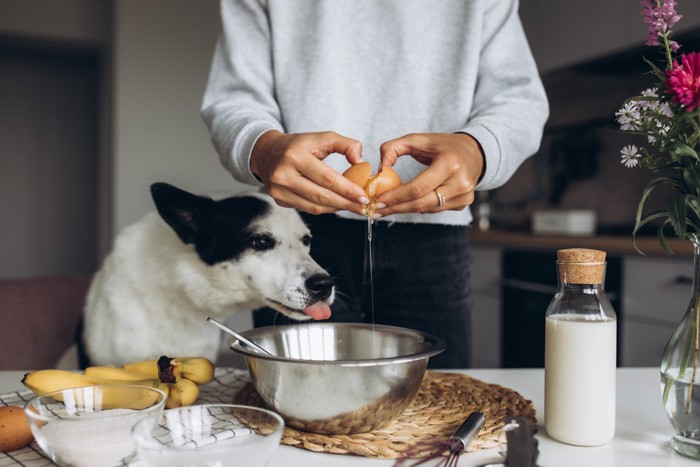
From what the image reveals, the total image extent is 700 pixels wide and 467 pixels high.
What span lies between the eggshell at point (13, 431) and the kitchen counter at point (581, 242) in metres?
1.84

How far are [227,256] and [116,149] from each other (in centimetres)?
241

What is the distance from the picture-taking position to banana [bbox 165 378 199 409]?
782 millimetres

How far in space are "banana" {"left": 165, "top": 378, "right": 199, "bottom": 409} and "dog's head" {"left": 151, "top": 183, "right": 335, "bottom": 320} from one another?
0.46 meters

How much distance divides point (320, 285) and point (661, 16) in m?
0.75

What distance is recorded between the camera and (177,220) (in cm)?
128

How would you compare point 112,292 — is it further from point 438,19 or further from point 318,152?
point 438,19

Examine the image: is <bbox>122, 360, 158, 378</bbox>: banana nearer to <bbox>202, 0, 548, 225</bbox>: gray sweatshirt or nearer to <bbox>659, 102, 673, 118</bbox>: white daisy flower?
<bbox>202, 0, 548, 225</bbox>: gray sweatshirt

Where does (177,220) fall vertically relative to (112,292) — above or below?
above

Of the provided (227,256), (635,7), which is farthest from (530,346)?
(227,256)

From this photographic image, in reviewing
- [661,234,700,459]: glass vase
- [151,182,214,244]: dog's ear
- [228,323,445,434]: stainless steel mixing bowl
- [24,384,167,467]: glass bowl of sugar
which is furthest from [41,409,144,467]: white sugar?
[151,182,214,244]: dog's ear

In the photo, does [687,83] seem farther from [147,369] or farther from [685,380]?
[147,369]

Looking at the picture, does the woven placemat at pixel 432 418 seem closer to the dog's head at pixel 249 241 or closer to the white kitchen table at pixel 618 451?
the white kitchen table at pixel 618 451

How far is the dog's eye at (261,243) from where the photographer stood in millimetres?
1344

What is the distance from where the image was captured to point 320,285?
47.5 inches
